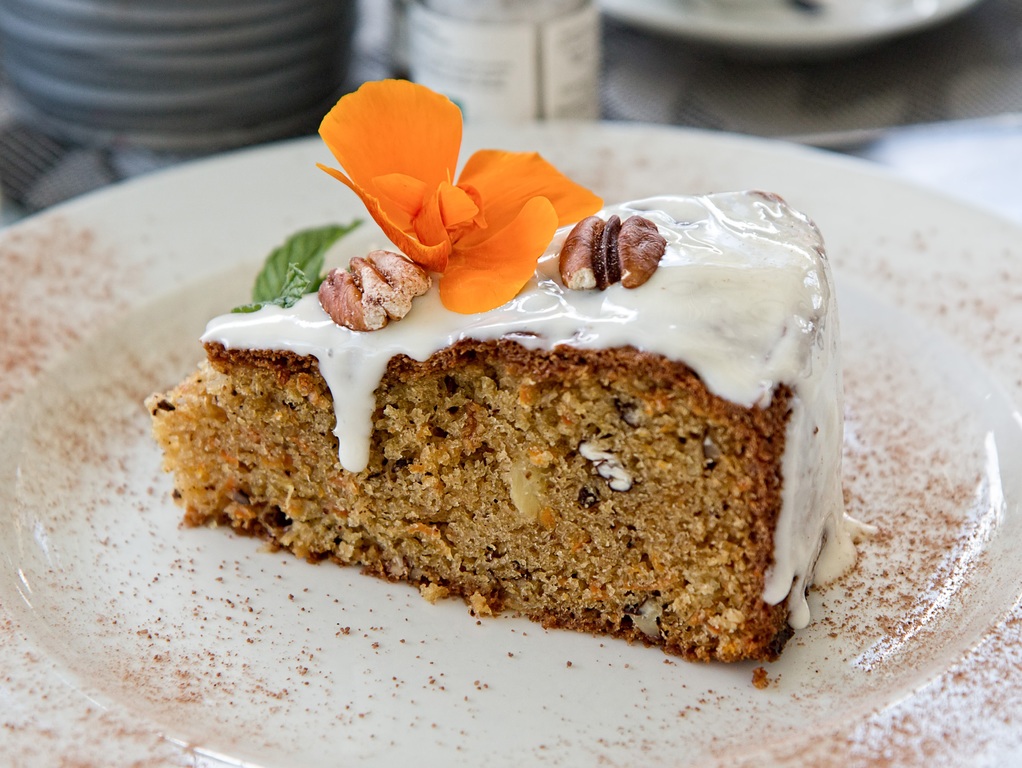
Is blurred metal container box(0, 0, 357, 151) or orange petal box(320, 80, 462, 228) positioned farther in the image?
blurred metal container box(0, 0, 357, 151)

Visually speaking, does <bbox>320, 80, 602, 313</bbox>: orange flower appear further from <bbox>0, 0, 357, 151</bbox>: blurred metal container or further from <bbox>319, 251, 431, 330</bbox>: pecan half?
<bbox>0, 0, 357, 151</bbox>: blurred metal container

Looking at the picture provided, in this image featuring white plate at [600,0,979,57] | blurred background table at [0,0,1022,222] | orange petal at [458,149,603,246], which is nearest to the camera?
orange petal at [458,149,603,246]

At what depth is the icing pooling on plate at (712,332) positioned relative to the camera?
1855mm

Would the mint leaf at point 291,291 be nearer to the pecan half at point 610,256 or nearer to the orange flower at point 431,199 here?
the orange flower at point 431,199

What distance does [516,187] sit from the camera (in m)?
2.16

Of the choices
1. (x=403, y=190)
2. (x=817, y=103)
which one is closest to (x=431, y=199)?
(x=403, y=190)

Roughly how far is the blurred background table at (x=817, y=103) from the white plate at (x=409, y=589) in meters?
0.53

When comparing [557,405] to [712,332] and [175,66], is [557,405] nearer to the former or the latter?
[712,332]

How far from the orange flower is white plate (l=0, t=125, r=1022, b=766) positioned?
65cm

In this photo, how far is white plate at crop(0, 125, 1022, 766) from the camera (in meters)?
1.82

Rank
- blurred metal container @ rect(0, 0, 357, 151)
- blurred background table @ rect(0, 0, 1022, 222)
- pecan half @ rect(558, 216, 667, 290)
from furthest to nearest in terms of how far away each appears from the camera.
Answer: blurred background table @ rect(0, 0, 1022, 222), blurred metal container @ rect(0, 0, 357, 151), pecan half @ rect(558, 216, 667, 290)

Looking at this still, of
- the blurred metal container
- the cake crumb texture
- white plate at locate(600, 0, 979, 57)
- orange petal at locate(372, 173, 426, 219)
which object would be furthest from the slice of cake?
white plate at locate(600, 0, 979, 57)

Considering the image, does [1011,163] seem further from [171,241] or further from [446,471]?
[171,241]

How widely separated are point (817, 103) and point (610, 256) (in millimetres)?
2301
